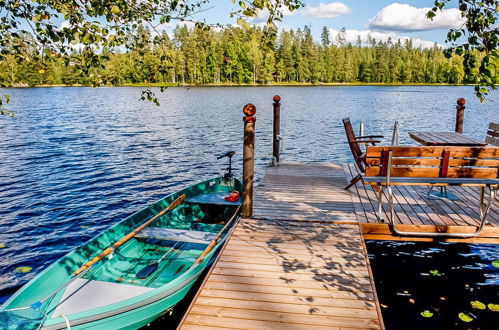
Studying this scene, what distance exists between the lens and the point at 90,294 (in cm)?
509

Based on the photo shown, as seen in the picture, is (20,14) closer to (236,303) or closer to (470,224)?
(236,303)

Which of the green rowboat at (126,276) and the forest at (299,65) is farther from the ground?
the forest at (299,65)

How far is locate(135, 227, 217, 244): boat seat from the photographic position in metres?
6.57

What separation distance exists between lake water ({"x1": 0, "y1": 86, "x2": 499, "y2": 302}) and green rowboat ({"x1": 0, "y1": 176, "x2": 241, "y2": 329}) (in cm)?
280

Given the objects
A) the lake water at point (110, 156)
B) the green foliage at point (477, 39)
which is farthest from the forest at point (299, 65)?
the green foliage at point (477, 39)

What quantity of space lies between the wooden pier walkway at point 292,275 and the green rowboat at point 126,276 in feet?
2.62

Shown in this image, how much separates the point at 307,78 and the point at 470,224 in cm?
11476

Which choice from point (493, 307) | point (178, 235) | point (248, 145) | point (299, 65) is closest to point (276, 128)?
point (248, 145)

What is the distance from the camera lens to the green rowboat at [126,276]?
15.0ft

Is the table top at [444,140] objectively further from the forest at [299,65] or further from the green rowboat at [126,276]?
the forest at [299,65]

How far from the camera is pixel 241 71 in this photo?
10531 centimetres

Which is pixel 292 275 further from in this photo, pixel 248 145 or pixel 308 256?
pixel 248 145

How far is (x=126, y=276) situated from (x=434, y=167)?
17.0ft

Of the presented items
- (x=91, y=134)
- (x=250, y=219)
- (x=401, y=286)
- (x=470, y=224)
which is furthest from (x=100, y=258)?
(x=91, y=134)
